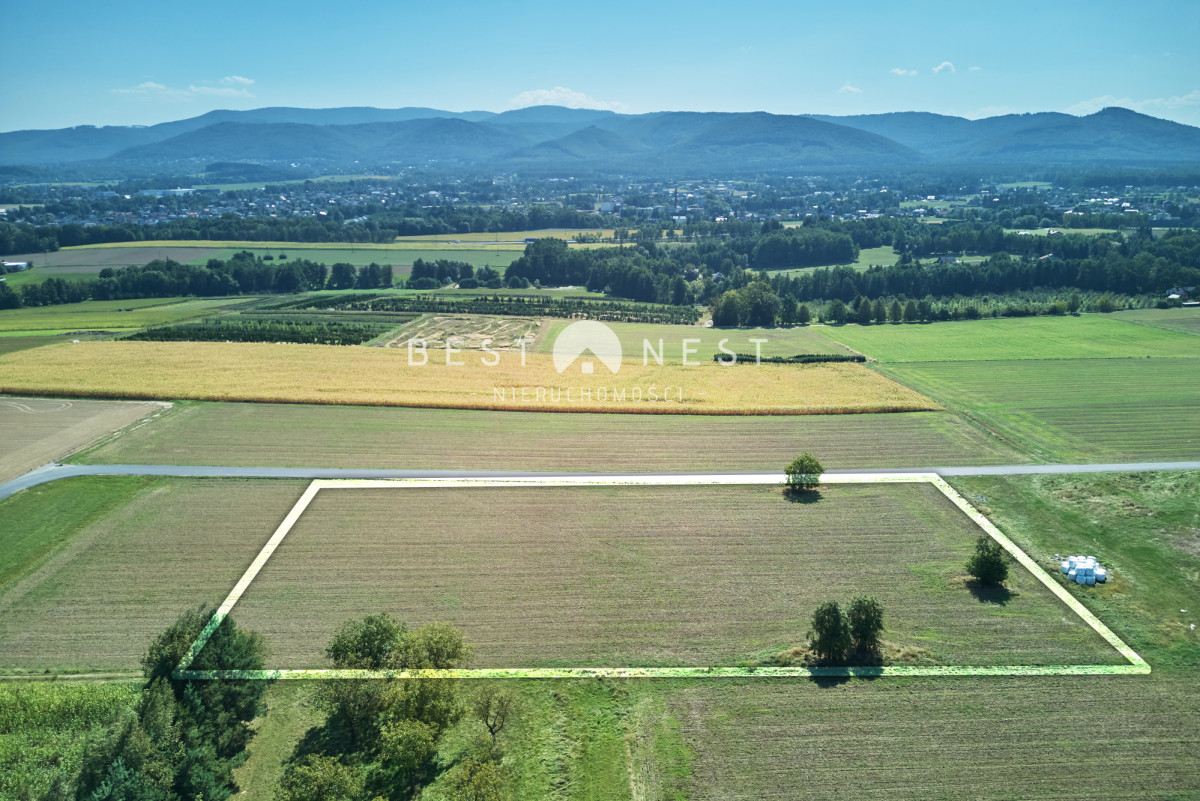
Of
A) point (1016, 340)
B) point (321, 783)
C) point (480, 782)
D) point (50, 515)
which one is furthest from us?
point (1016, 340)

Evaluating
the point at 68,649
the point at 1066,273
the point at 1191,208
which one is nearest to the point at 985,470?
the point at 68,649

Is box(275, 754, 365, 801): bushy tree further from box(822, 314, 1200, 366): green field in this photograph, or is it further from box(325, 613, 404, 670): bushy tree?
box(822, 314, 1200, 366): green field

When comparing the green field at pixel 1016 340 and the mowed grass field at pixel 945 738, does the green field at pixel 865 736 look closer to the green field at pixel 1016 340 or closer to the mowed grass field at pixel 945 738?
the mowed grass field at pixel 945 738

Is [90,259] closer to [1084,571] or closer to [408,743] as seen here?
[408,743]

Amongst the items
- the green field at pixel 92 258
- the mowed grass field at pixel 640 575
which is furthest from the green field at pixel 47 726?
the green field at pixel 92 258

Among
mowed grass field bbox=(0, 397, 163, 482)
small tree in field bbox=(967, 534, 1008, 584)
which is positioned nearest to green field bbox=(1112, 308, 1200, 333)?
small tree in field bbox=(967, 534, 1008, 584)

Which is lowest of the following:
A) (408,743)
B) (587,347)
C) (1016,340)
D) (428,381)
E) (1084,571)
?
(408,743)

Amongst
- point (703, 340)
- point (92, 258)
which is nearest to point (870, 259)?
point (703, 340)

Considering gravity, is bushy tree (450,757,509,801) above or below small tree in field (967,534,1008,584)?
below
